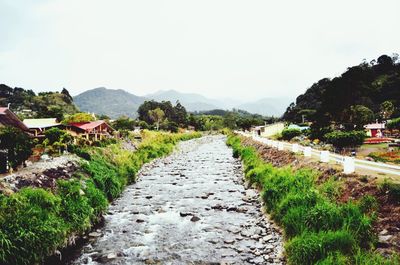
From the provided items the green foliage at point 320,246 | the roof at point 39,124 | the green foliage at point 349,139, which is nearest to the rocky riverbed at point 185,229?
the green foliage at point 320,246

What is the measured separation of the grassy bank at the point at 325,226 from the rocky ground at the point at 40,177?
1046 cm

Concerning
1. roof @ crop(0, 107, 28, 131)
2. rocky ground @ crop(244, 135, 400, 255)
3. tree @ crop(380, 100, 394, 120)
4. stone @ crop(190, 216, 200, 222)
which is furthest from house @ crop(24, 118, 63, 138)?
tree @ crop(380, 100, 394, 120)

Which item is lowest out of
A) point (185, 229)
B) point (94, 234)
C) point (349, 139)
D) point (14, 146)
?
point (185, 229)

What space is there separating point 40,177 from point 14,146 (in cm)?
556

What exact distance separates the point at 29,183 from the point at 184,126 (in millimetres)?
130444

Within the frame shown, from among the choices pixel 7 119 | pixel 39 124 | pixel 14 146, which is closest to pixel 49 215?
pixel 14 146

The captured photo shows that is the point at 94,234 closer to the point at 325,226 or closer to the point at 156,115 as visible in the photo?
the point at 325,226

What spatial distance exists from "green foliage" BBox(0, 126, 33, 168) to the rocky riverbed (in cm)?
644

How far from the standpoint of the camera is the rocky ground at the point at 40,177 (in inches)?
524

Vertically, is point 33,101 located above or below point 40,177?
above

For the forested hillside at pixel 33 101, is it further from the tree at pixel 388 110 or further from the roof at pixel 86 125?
the tree at pixel 388 110

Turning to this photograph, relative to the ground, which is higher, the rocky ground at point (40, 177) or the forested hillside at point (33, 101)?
the forested hillside at point (33, 101)

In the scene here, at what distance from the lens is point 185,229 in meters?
14.1

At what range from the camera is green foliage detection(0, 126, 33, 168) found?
1914 centimetres
